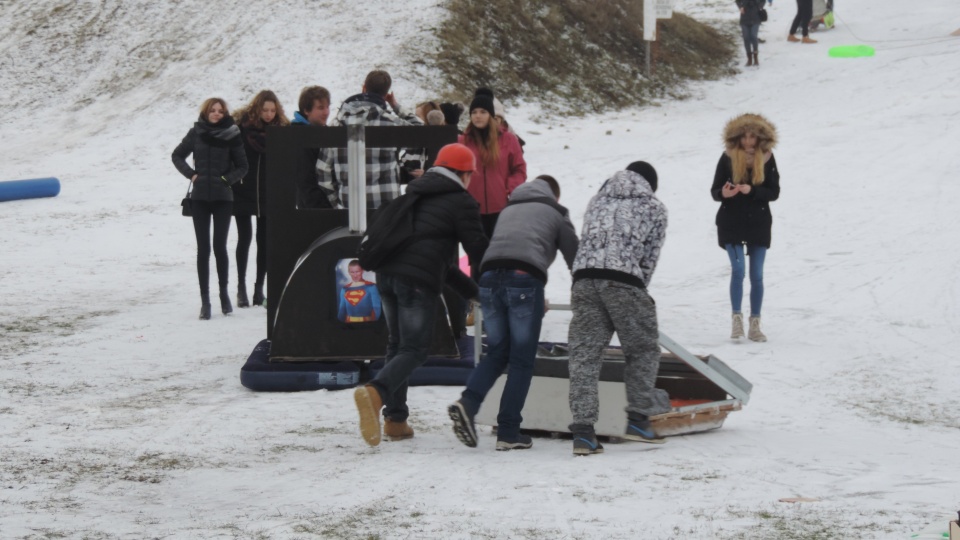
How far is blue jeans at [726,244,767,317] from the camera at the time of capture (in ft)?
32.5

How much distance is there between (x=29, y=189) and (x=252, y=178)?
23.4ft

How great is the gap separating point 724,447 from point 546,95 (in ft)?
51.5

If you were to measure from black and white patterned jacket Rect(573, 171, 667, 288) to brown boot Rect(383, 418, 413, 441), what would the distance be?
127 cm

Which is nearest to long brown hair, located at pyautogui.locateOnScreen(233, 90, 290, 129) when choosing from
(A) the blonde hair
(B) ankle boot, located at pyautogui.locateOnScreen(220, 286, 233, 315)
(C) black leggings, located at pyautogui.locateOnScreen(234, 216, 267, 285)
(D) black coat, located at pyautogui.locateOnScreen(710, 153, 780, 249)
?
(A) the blonde hair

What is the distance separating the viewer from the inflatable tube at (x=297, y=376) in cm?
819

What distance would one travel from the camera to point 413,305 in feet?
22.0

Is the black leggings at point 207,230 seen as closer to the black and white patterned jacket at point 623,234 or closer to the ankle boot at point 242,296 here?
the ankle boot at point 242,296

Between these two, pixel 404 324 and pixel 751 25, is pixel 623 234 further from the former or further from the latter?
pixel 751 25

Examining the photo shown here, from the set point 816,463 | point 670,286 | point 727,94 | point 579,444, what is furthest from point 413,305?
point 727,94

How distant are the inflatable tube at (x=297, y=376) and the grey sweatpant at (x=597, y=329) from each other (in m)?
2.12

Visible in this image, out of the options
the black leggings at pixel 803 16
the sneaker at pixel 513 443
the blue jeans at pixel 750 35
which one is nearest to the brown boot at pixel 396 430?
the sneaker at pixel 513 443

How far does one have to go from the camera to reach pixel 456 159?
673 cm

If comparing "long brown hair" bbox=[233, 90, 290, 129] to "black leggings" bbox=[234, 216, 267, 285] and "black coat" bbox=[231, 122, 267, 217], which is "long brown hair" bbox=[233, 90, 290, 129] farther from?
"black leggings" bbox=[234, 216, 267, 285]

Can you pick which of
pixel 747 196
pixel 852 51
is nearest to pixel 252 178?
pixel 747 196
